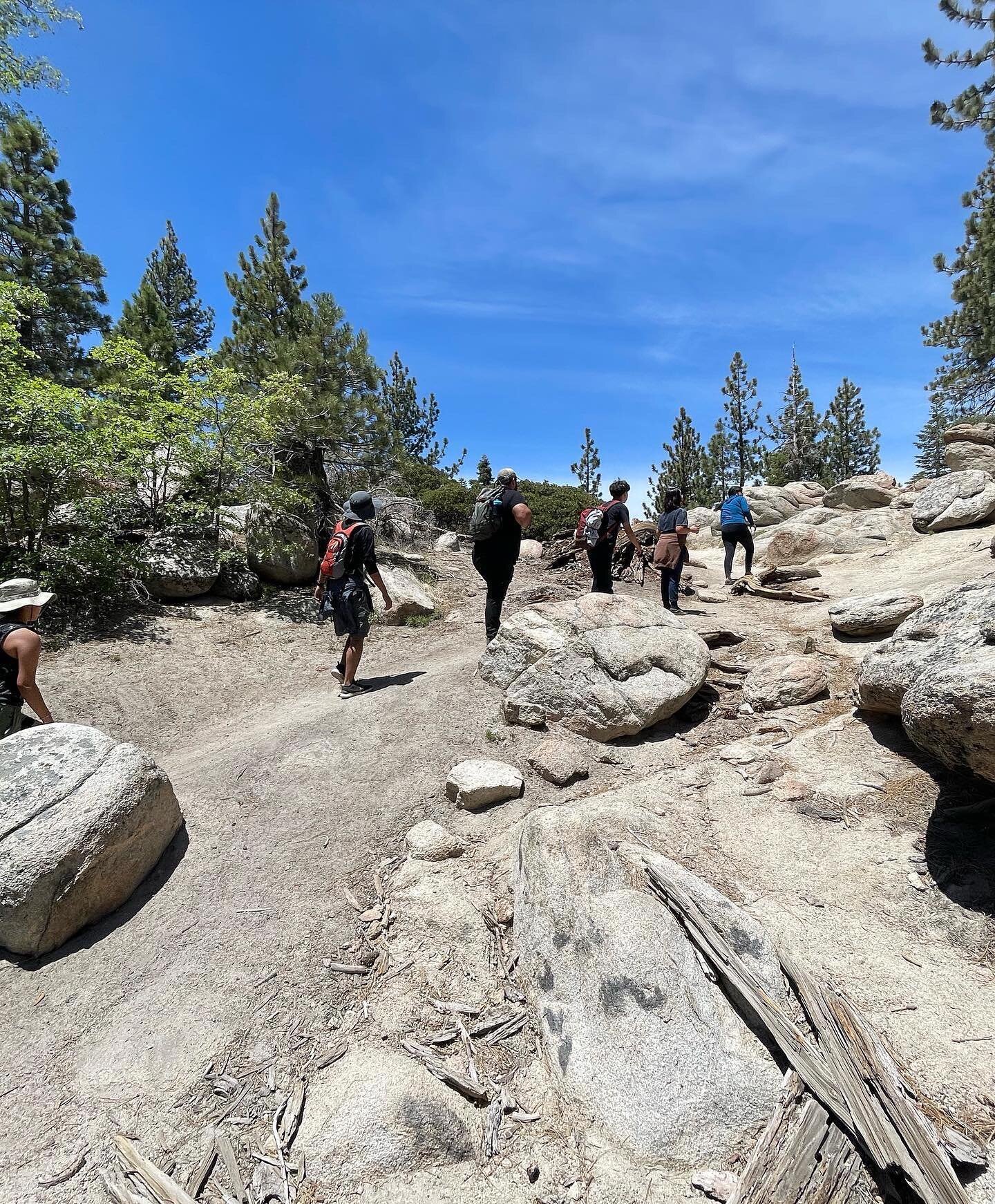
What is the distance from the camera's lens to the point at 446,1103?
2.52 metres

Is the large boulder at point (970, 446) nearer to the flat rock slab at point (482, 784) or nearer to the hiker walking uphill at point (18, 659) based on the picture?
the flat rock slab at point (482, 784)

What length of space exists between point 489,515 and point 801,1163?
202 inches

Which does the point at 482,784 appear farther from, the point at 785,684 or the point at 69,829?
the point at 785,684

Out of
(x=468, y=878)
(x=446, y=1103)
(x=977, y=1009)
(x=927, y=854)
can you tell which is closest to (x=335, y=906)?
(x=468, y=878)

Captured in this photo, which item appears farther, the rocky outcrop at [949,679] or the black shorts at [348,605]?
the black shorts at [348,605]

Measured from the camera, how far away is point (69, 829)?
131 inches

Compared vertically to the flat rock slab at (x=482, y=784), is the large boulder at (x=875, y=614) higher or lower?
higher

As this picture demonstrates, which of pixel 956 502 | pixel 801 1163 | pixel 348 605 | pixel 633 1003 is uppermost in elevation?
pixel 956 502

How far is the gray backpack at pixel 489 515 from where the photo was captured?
6176mm

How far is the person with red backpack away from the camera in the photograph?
5984mm

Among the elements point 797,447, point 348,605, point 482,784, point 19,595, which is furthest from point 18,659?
point 797,447

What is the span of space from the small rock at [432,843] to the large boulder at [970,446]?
20.5 meters

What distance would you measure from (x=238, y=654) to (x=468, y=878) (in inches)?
223

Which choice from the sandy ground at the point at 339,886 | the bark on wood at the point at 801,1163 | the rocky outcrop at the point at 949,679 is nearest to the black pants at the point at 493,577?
the sandy ground at the point at 339,886
